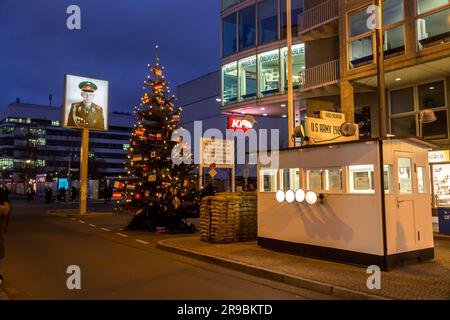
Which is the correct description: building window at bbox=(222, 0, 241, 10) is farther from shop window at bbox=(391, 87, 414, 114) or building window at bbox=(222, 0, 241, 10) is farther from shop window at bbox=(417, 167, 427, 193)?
shop window at bbox=(417, 167, 427, 193)

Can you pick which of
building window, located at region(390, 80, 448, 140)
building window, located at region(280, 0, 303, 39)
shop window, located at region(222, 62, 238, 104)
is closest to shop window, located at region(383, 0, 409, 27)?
building window, located at region(390, 80, 448, 140)

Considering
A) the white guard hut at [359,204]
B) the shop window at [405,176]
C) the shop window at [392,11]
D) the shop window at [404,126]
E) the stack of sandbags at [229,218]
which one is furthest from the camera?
the shop window at [404,126]

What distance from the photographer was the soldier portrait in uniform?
25344mm

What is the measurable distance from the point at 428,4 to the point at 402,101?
4.21 metres

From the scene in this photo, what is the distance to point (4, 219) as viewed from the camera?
7.51m

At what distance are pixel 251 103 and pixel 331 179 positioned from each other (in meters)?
16.7

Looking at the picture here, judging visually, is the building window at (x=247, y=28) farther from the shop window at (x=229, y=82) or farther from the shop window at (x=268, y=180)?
the shop window at (x=268, y=180)

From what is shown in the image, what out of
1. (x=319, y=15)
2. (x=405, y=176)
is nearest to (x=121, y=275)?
(x=405, y=176)

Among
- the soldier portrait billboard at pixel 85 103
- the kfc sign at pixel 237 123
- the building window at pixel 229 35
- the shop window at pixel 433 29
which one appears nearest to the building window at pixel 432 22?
the shop window at pixel 433 29

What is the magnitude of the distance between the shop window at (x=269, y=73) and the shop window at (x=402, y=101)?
7.46m

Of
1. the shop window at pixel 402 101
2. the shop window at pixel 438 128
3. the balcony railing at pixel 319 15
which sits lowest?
the shop window at pixel 438 128

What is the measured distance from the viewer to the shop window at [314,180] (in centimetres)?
1026

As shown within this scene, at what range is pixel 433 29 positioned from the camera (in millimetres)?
16219

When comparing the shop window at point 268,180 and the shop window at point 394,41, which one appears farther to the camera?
the shop window at point 394,41
